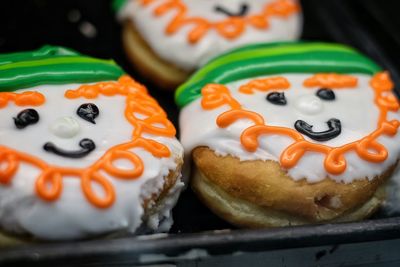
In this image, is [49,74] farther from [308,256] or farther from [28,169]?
[308,256]

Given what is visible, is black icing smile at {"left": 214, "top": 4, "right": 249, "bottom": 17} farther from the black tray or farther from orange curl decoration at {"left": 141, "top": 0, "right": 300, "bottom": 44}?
the black tray

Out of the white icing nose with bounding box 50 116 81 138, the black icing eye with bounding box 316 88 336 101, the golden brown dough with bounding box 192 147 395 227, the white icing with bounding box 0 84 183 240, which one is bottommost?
the golden brown dough with bounding box 192 147 395 227

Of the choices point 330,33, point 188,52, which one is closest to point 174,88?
point 188,52

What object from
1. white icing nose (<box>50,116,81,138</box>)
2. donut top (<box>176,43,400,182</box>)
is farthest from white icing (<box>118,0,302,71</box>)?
white icing nose (<box>50,116,81,138</box>)

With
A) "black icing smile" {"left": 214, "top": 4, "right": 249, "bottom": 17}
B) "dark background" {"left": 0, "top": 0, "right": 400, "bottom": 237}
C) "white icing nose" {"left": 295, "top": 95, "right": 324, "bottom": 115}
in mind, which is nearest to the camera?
"white icing nose" {"left": 295, "top": 95, "right": 324, "bottom": 115}

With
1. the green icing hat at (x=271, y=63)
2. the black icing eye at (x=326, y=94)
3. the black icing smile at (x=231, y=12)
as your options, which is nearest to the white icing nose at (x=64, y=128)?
the green icing hat at (x=271, y=63)

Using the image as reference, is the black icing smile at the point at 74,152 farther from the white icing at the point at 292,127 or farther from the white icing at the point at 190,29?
the white icing at the point at 190,29

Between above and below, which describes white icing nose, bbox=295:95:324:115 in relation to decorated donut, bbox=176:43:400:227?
above
